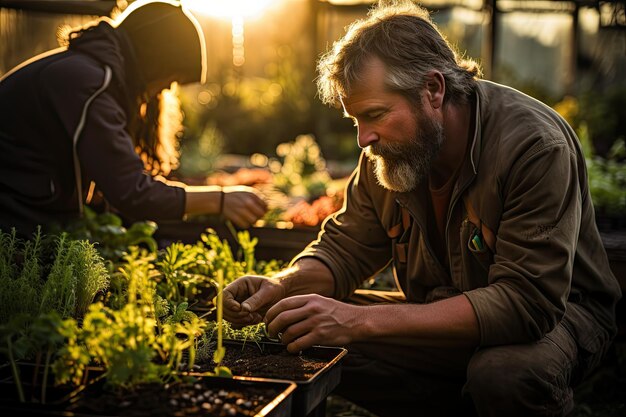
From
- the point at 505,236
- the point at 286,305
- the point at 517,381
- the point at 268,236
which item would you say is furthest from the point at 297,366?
the point at 268,236

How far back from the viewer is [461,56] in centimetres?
340

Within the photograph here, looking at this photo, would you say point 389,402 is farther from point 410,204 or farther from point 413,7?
point 413,7

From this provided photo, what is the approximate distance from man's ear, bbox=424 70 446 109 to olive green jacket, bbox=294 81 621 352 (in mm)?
153

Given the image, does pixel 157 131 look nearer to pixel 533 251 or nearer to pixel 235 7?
pixel 533 251

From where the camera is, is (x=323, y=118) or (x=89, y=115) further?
(x=323, y=118)

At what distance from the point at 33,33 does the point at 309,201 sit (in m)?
3.02

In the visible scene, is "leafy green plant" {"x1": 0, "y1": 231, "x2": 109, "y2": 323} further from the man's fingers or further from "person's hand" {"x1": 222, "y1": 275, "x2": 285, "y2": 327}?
the man's fingers

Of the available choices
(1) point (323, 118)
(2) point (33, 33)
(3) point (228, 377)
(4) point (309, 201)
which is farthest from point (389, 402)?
(1) point (323, 118)

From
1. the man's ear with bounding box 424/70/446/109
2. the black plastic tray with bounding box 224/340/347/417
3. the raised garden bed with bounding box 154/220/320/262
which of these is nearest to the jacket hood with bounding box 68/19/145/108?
the raised garden bed with bounding box 154/220/320/262

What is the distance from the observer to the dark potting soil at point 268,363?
7.98ft

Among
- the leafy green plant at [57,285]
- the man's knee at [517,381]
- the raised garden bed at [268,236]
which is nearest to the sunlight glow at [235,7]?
the raised garden bed at [268,236]

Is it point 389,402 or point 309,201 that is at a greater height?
point 309,201

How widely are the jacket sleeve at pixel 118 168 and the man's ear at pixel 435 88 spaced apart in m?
1.42

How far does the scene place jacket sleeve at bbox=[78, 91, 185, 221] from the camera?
12.3 feet
